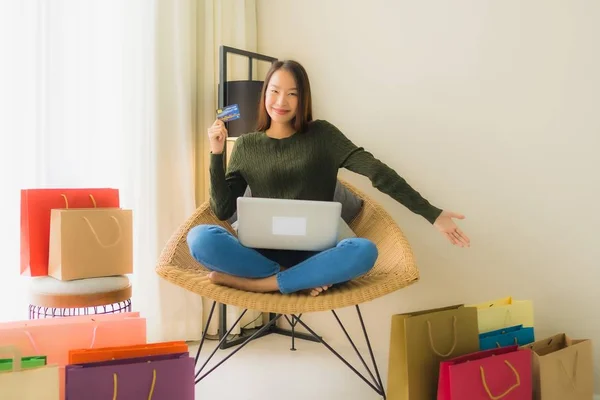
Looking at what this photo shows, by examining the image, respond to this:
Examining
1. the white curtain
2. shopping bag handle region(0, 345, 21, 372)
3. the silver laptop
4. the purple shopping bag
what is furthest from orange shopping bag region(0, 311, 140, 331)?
the white curtain

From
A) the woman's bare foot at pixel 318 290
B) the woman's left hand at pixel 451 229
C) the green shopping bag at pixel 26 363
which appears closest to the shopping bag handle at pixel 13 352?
the green shopping bag at pixel 26 363

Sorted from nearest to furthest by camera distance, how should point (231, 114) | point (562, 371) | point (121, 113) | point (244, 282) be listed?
point (562, 371) → point (244, 282) → point (231, 114) → point (121, 113)

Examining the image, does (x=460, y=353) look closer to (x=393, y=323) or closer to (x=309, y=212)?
(x=393, y=323)

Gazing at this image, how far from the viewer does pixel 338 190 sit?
1.90 metres

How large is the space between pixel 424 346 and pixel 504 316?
336 millimetres

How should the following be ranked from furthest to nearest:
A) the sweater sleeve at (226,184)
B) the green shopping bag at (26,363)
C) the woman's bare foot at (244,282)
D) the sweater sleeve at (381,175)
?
the sweater sleeve at (226,184) < the sweater sleeve at (381,175) < the woman's bare foot at (244,282) < the green shopping bag at (26,363)

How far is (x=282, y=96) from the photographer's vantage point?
1.74m

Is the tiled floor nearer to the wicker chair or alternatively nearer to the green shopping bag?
the wicker chair

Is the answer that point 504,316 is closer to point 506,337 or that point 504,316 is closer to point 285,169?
point 506,337

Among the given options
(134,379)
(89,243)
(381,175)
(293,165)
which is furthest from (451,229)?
(89,243)

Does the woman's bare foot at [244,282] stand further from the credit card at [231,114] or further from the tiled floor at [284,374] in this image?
the credit card at [231,114]

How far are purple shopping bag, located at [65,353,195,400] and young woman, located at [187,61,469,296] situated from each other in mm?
343

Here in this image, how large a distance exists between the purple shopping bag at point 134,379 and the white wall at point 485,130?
111 cm

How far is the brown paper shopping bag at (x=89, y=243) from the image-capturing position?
5.17 feet
